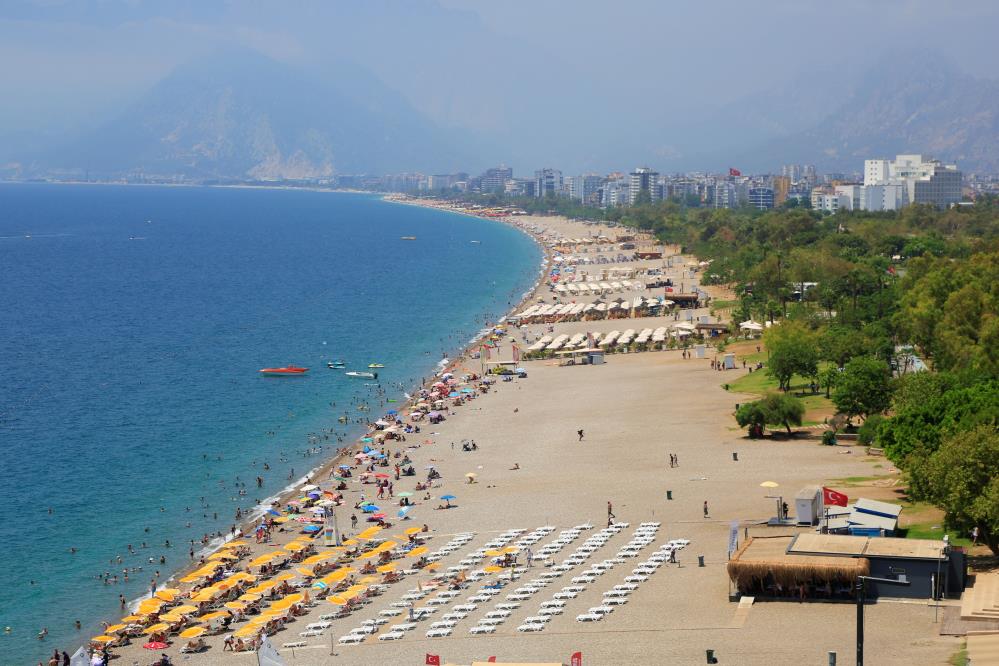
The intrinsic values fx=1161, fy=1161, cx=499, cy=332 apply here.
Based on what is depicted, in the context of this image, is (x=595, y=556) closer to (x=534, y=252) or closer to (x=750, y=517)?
(x=750, y=517)

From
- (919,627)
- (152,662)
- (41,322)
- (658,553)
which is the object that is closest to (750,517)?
(658,553)

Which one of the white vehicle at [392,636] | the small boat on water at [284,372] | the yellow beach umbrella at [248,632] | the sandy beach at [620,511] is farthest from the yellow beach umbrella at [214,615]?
the small boat on water at [284,372]

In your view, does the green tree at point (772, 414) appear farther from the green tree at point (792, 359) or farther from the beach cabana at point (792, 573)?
the beach cabana at point (792, 573)

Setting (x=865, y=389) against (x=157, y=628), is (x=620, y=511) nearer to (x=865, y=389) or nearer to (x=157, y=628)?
(x=865, y=389)

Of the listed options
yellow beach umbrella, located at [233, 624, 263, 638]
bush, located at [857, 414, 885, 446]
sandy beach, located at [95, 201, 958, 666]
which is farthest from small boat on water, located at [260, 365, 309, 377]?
yellow beach umbrella, located at [233, 624, 263, 638]

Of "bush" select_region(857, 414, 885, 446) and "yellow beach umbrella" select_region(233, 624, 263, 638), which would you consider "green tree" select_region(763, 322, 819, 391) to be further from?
"yellow beach umbrella" select_region(233, 624, 263, 638)

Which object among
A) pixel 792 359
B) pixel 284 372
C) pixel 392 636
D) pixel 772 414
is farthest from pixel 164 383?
pixel 392 636

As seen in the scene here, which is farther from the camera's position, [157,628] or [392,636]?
[157,628]
